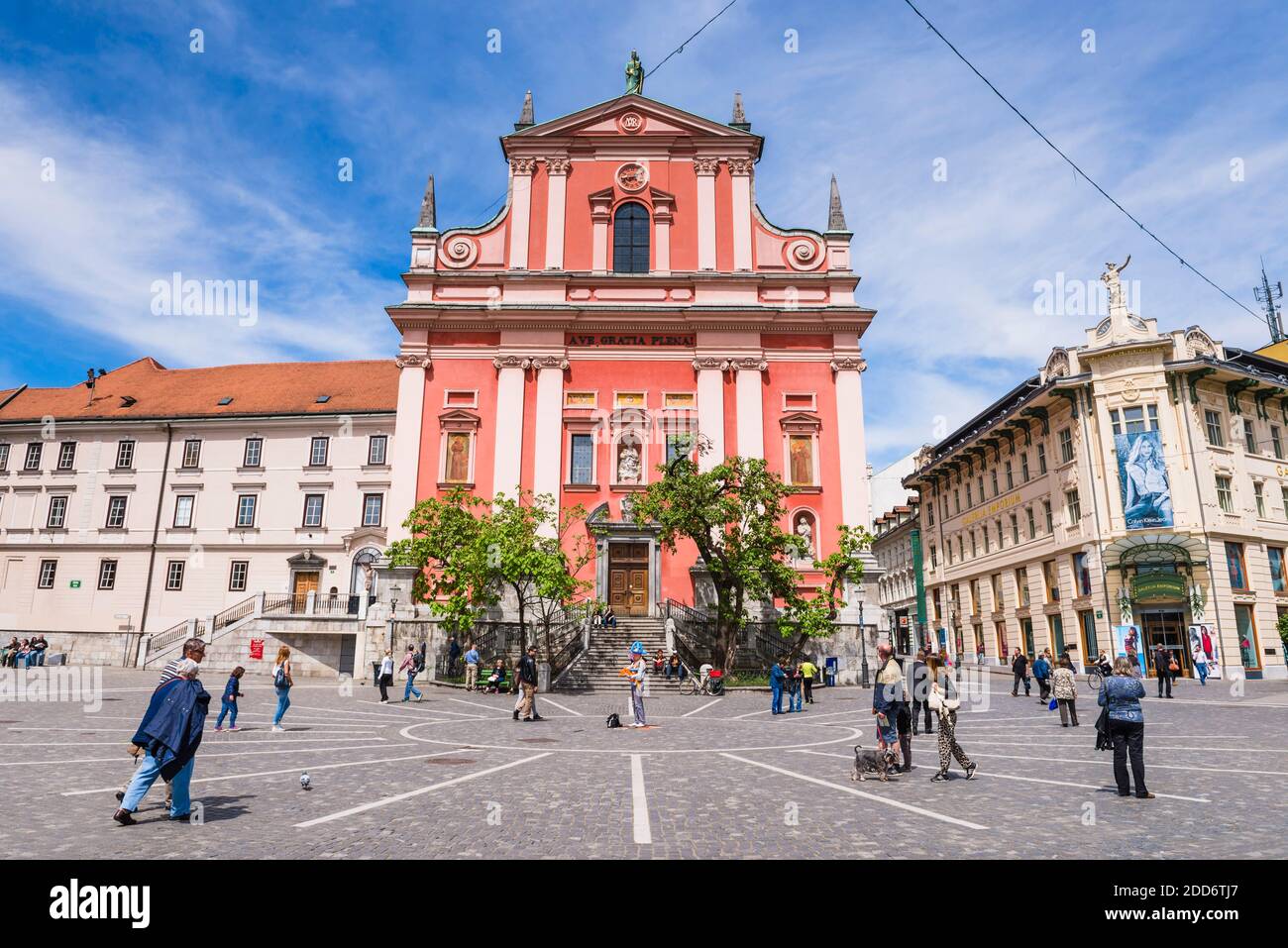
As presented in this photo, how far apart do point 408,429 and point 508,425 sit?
14.6 feet

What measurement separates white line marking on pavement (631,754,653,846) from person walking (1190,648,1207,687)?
29579 millimetres

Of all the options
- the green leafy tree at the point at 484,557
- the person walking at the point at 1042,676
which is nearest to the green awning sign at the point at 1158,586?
the person walking at the point at 1042,676

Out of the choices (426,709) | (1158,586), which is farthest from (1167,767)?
(1158,586)

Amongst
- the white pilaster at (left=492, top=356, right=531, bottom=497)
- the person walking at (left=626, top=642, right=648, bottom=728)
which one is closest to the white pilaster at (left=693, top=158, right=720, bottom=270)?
the white pilaster at (left=492, top=356, right=531, bottom=497)

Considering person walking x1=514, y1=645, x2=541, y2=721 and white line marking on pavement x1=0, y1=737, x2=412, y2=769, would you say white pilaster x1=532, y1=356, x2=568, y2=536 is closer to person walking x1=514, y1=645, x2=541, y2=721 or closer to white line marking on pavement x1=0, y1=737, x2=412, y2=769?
person walking x1=514, y1=645, x2=541, y2=721

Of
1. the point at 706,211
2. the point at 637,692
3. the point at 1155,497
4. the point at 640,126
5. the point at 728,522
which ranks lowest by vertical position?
the point at 637,692

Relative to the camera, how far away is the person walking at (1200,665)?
102 feet

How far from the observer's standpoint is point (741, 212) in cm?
3712

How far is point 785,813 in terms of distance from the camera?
26.2 feet

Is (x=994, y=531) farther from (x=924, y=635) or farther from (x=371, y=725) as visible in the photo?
(x=371, y=725)

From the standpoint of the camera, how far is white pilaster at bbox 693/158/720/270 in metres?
36.4

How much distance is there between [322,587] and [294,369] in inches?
633

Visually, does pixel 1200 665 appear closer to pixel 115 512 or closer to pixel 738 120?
pixel 738 120

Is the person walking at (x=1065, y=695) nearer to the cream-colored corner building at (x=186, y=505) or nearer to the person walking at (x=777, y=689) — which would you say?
the person walking at (x=777, y=689)
